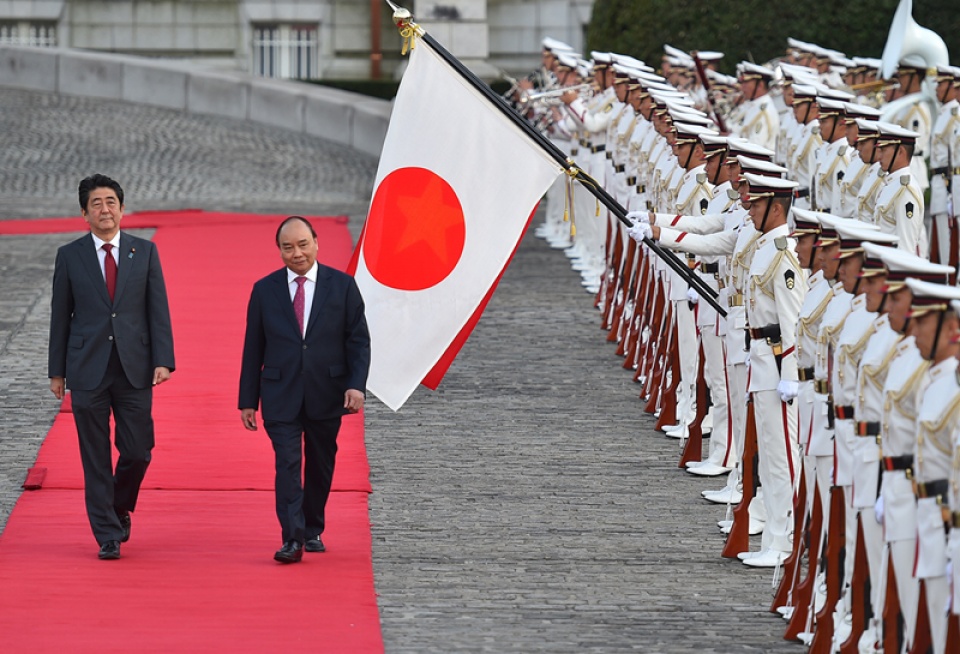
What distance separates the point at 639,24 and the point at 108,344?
46.3ft

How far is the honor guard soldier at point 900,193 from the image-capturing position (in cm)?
1213

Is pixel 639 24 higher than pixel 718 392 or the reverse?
higher

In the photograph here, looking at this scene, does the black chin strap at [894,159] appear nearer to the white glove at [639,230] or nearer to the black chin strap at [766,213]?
the white glove at [639,230]

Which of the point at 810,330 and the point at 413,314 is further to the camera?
the point at 413,314

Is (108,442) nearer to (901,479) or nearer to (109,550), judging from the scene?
(109,550)

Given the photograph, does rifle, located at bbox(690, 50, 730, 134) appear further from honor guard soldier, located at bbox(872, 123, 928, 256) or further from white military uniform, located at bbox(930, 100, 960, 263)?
honor guard soldier, located at bbox(872, 123, 928, 256)

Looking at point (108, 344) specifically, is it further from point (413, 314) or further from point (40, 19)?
point (40, 19)

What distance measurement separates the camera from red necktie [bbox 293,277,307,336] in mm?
9109

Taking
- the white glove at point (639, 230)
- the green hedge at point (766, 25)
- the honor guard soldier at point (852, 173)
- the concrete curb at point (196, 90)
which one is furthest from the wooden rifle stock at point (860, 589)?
the concrete curb at point (196, 90)

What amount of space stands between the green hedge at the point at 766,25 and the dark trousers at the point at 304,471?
12923 millimetres

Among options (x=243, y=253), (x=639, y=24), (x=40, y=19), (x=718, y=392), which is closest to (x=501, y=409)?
(x=718, y=392)

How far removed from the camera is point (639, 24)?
2222 cm

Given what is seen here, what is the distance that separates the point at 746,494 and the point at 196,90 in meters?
19.7

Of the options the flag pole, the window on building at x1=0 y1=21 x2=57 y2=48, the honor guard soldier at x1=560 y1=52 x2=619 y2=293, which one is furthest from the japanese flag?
the window on building at x1=0 y1=21 x2=57 y2=48
